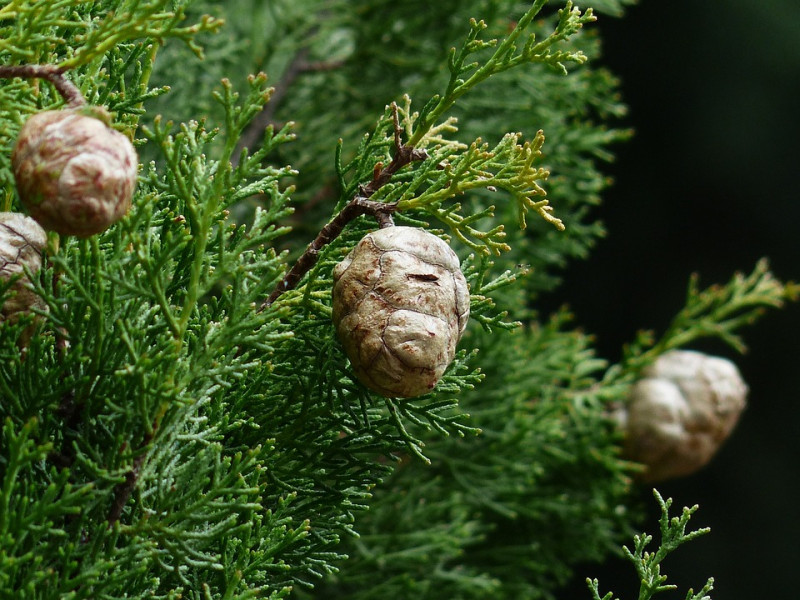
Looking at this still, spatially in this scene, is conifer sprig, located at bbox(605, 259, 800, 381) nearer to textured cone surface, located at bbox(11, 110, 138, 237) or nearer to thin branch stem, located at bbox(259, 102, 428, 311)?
thin branch stem, located at bbox(259, 102, 428, 311)

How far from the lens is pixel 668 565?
2514 millimetres

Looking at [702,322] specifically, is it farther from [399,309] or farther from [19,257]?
[19,257]

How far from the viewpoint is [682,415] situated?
55.0 inches

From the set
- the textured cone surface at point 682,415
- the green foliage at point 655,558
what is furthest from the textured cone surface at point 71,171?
the textured cone surface at point 682,415

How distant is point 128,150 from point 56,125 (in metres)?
0.04

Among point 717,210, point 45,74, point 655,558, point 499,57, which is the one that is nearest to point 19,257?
point 45,74

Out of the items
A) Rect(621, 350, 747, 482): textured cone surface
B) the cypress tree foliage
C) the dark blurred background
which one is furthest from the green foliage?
the dark blurred background

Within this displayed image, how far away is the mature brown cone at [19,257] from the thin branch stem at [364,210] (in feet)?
0.54

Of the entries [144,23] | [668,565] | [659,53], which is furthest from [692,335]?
[659,53]

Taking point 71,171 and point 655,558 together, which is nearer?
point 71,171

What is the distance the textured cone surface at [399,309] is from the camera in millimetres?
598

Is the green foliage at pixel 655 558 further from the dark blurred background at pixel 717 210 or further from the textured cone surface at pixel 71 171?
the dark blurred background at pixel 717 210

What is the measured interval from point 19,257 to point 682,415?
108 cm

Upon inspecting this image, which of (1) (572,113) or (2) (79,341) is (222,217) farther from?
(1) (572,113)
